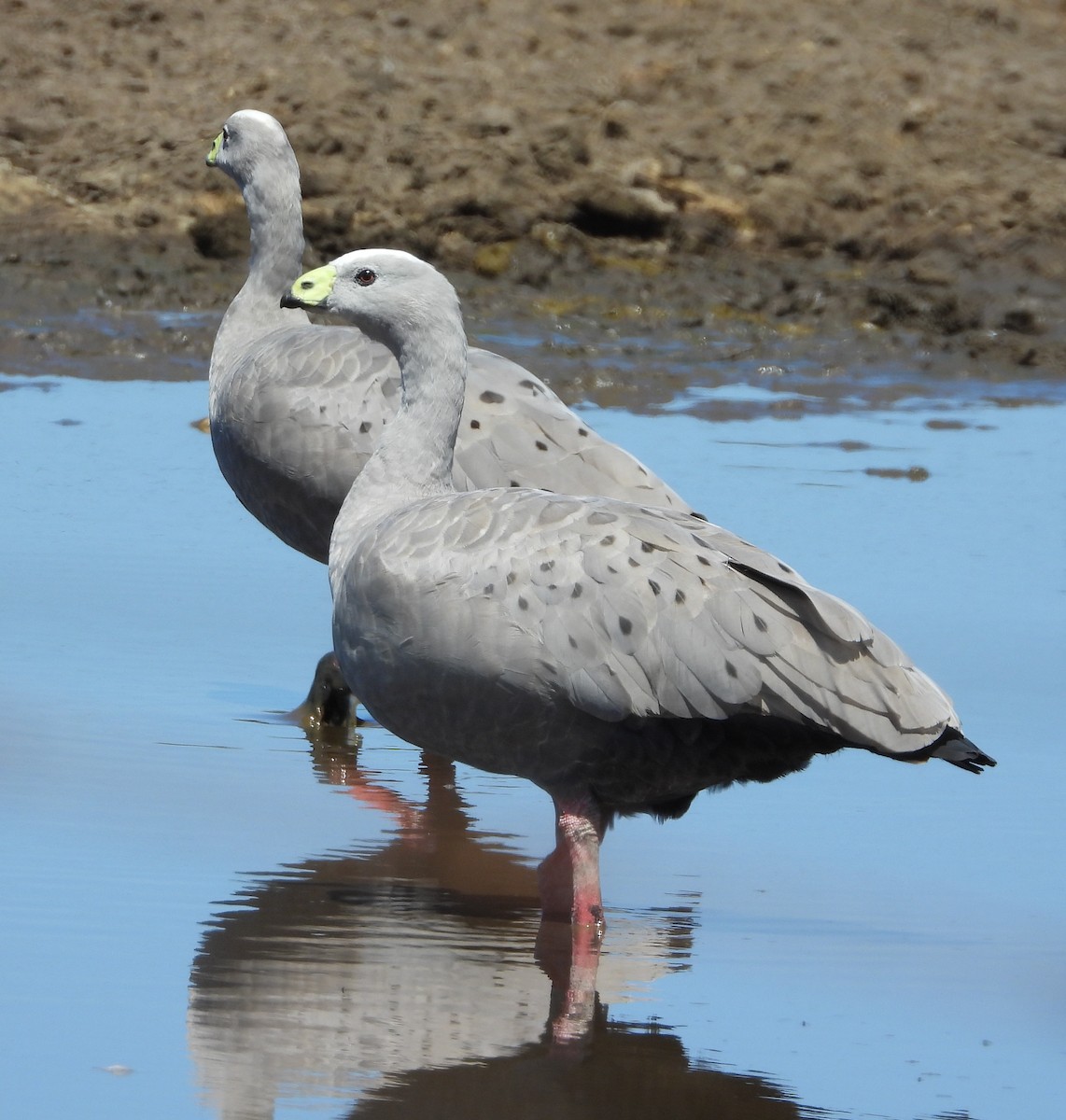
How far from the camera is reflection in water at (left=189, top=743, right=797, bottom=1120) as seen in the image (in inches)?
201

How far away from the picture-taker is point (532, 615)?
236 inches

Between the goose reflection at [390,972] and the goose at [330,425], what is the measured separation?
1426 millimetres

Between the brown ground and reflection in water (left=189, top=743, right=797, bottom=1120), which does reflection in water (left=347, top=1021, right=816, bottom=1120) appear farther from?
the brown ground

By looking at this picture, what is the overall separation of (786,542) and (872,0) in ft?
36.9

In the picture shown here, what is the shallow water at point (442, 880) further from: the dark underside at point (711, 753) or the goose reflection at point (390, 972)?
the dark underside at point (711, 753)

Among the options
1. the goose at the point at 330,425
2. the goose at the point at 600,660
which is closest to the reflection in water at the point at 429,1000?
the goose at the point at 600,660

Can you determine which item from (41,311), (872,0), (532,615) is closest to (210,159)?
(532,615)

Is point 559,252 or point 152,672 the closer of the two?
point 152,672

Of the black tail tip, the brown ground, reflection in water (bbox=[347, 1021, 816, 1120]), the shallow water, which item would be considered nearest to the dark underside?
the black tail tip

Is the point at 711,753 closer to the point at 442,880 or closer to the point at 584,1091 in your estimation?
the point at 442,880

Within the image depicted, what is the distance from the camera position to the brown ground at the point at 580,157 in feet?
54.8

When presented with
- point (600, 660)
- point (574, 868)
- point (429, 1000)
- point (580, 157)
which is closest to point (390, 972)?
point (429, 1000)

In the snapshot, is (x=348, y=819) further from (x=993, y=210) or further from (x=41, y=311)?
(x=993, y=210)

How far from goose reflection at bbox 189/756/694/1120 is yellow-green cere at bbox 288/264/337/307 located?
1573 mm
